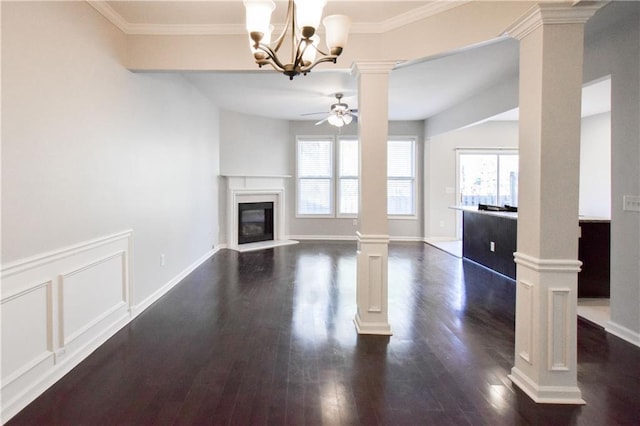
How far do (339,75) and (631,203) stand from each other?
3326 mm

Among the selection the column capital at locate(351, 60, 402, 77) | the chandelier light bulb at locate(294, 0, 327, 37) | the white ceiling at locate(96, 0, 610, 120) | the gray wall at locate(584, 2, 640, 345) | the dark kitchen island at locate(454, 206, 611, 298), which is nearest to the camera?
the chandelier light bulb at locate(294, 0, 327, 37)

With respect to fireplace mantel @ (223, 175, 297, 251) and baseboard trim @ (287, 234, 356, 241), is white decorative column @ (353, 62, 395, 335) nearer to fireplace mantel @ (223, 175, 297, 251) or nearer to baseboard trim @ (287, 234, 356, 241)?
fireplace mantel @ (223, 175, 297, 251)

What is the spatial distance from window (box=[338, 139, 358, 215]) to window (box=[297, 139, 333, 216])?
0.21 m

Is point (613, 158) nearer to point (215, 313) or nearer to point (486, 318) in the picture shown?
point (486, 318)

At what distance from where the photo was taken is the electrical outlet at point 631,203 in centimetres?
307

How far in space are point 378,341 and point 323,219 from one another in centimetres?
573

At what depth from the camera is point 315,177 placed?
873cm

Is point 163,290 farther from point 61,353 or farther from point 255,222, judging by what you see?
point 255,222

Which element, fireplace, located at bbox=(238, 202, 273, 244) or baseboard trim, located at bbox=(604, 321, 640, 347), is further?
fireplace, located at bbox=(238, 202, 273, 244)

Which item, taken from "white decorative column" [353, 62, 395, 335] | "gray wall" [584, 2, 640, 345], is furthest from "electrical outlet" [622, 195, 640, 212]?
"white decorative column" [353, 62, 395, 335]

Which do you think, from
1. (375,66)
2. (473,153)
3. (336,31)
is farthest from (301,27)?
(473,153)

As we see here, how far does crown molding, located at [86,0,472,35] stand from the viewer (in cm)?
294

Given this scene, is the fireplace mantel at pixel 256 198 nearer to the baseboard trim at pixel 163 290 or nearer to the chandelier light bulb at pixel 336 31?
the baseboard trim at pixel 163 290

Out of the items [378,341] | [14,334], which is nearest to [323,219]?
[378,341]
